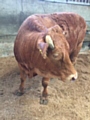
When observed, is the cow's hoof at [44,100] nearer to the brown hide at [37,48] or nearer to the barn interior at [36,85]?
the barn interior at [36,85]

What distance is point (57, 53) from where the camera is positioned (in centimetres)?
210

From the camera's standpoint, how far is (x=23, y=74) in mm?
2703

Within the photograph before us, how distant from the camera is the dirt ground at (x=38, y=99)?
8.05 feet

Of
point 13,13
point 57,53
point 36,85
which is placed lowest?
point 36,85

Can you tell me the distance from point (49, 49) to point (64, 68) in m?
0.25

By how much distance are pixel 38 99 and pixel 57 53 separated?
886mm

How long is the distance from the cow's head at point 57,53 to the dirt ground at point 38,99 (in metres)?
0.54

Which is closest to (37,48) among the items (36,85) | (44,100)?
(44,100)

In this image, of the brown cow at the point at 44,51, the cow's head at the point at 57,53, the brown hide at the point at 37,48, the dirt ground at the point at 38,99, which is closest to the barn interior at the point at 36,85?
the dirt ground at the point at 38,99

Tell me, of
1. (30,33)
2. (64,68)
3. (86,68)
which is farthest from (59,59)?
(86,68)

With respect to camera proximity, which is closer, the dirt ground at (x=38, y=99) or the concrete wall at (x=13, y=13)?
the dirt ground at (x=38, y=99)

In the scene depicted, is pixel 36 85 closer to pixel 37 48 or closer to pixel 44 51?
pixel 37 48

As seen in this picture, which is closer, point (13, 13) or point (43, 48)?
point (43, 48)

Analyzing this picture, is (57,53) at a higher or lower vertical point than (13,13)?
higher
